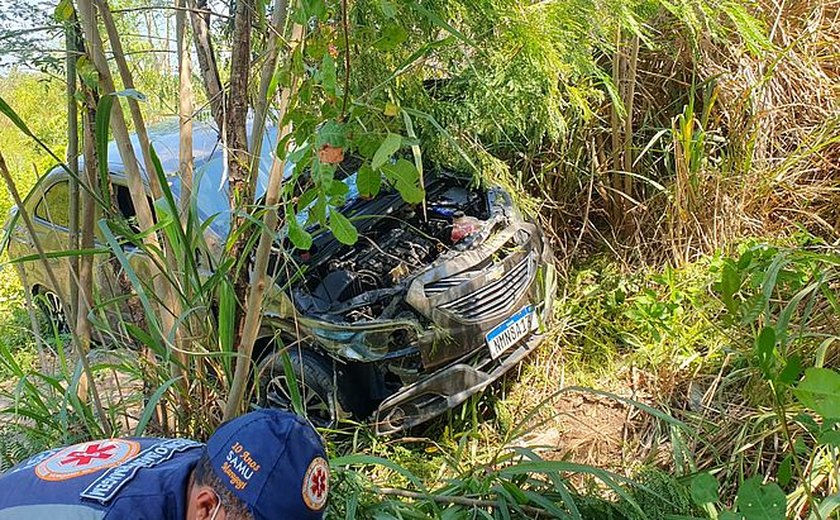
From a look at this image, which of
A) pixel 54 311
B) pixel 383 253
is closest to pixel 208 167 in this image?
pixel 54 311

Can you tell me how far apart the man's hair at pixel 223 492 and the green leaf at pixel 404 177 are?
652 mm

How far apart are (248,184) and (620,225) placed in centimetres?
323

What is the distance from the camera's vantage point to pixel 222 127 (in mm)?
2027

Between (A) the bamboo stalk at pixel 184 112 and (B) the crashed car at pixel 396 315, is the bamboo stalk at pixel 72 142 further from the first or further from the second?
(B) the crashed car at pixel 396 315

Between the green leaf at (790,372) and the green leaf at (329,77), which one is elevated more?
the green leaf at (329,77)

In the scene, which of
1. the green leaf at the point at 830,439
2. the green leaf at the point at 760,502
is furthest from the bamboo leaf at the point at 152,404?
the green leaf at the point at 830,439

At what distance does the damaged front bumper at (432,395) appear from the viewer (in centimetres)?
300

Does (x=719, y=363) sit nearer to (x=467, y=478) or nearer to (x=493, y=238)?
(x=493, y=238)

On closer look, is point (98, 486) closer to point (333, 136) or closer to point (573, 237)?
point (333, 136)

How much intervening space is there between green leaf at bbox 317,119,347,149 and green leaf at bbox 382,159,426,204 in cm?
10

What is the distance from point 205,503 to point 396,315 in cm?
183

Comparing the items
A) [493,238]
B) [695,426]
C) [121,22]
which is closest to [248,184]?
[121,22]

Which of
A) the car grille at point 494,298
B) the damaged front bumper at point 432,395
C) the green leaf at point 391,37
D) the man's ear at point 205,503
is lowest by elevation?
the damaged front bumper at point 432,395

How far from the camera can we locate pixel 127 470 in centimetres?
135
